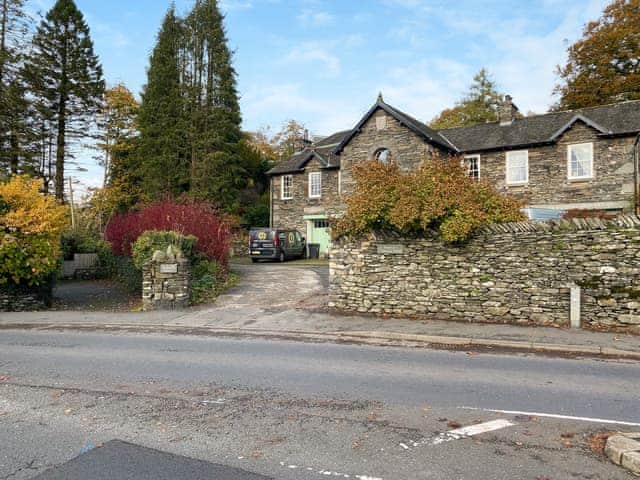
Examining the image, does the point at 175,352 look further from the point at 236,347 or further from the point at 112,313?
the point at 112,313

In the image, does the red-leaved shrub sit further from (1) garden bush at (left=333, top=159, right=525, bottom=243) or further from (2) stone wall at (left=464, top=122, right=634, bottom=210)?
(2) stone wall at (left=464, top=122, right=634, bottom=210)

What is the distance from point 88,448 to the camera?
441 cm

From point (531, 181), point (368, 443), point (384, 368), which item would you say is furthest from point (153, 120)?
point (368, 443)

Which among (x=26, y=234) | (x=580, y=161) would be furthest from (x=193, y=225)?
(x=580, y=161)

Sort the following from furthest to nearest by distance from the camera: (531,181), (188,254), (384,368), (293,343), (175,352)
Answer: (531,181), (188,254), (293,343), (175,352), (384,368)

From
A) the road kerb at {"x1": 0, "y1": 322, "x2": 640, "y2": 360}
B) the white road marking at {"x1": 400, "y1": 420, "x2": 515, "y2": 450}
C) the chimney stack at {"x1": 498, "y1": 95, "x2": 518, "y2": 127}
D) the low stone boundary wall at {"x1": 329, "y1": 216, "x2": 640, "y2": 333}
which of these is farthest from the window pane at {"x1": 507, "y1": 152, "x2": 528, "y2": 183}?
the white road marking at {"x1": 400, "y1": 420, "x2": 515, "y2": 450}

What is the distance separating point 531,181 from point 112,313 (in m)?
22.0

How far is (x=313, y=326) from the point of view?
37.8ft

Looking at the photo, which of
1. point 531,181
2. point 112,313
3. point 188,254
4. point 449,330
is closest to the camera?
point 449,330

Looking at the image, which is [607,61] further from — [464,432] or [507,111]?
[464,432]

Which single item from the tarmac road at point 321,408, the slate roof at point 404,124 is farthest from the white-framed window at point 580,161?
the tarmac road at point 321,408

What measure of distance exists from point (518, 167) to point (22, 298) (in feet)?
79.6

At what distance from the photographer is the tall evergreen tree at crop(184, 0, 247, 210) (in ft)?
118

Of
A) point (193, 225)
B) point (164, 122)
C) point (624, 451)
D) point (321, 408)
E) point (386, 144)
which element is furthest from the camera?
point (164, 122)
